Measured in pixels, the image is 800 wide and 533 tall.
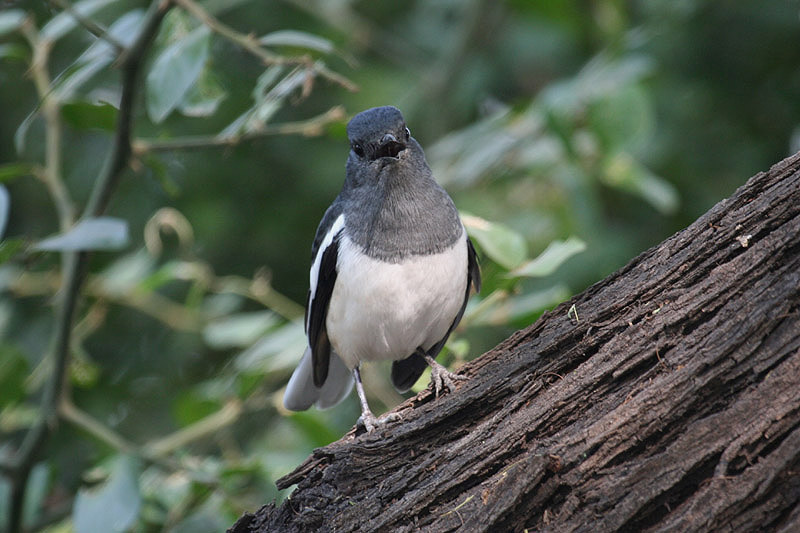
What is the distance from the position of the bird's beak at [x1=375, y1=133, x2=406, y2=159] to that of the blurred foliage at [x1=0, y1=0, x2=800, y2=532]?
0.74 feet

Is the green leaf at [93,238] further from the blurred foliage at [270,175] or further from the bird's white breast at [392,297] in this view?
the bird's white breast at [392,297]

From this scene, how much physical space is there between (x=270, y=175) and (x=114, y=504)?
11.4 feet

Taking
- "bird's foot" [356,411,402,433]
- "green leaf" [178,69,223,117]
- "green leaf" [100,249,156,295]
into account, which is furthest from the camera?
"green leaf" [100,249,156,295]

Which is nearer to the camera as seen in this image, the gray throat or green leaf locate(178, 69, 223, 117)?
green leaf locate(178, 69, 223, 117)

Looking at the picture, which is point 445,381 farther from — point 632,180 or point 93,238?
point 632,180

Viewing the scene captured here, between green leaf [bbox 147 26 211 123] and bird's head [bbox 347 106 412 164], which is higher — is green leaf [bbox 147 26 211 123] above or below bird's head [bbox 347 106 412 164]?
above

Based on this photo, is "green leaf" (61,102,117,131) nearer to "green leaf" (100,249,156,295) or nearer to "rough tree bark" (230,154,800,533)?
"green leaf" (100,249,156,295)

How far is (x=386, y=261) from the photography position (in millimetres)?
3395

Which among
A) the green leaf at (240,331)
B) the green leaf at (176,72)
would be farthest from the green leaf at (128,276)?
the green leaf at (176,72)

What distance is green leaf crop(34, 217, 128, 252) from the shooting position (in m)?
3.02

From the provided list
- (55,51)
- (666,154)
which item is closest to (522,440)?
(666,154)

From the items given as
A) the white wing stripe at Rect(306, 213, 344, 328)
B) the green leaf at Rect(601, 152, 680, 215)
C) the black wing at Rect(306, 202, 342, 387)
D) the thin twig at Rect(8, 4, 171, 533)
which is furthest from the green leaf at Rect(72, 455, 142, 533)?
the green leaf at Rect(601, 152, 680, 215)

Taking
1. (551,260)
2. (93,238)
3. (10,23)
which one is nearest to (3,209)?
(93,238)

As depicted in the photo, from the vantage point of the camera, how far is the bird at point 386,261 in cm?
338
